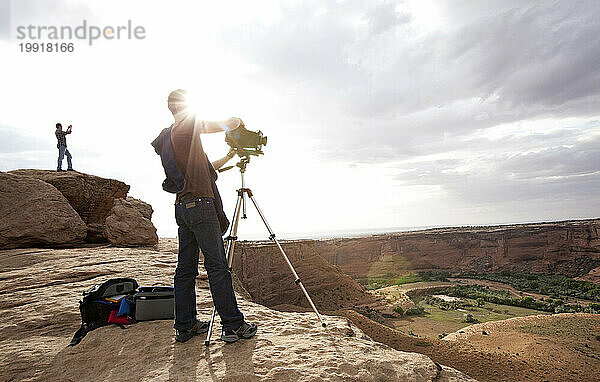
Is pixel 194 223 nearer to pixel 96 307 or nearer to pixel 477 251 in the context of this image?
pixel 96 307

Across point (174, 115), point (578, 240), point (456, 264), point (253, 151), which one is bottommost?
point (456, 264)

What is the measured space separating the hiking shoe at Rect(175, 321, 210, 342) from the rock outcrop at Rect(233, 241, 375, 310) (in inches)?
546

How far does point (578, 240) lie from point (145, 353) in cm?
6446

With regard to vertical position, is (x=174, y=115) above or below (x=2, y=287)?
above

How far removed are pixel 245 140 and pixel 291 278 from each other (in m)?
18.2

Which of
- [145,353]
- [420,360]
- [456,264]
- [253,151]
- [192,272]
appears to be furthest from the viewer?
[456,264]

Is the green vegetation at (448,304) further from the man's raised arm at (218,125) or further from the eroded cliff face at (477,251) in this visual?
the man's raised arm at (218,125)

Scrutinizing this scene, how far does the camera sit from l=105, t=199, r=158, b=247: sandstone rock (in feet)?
27.2

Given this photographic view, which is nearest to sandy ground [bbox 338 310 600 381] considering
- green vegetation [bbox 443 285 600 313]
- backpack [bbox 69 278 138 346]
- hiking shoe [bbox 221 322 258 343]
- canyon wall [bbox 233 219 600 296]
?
hiking shoe [bbox 221 322 258 343]

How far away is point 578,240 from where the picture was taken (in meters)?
48.0

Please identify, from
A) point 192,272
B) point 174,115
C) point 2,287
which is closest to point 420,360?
point 192,272

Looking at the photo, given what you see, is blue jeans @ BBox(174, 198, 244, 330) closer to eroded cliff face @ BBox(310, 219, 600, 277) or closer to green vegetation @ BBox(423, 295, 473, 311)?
green vegetation @ BBox(423, 295, 473, 311)

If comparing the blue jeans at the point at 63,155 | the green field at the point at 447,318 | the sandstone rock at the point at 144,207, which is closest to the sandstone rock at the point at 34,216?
the sandstone rock at the point at 144,207

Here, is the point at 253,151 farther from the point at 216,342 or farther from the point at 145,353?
the point at 145,353
